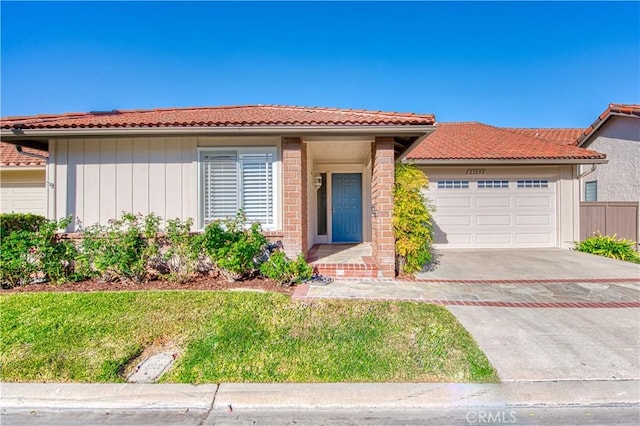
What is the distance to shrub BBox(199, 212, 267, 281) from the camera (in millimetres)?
6031

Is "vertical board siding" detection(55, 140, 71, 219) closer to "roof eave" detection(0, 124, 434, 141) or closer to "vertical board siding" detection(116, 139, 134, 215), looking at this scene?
"roof eave" detection(0, 124, 434, 141)

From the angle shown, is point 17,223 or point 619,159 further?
point 619,159

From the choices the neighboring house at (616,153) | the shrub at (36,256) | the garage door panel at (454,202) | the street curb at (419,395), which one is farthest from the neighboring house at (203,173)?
the neighboring house at (616,153)

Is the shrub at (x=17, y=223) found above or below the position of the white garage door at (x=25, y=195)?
below

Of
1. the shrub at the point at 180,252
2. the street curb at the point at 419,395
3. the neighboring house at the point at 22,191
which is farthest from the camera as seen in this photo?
the neighboring house at the point at 22,191

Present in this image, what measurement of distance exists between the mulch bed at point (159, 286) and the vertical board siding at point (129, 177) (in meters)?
1.50

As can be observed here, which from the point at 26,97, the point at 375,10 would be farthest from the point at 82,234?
the point at 375,10

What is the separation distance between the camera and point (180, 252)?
6312 mm

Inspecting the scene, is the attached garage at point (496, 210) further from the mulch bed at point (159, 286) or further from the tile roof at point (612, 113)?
the mulch bed at point (159, 286)

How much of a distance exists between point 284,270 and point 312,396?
3.34 meters

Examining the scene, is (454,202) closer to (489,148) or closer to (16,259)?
(489,148)

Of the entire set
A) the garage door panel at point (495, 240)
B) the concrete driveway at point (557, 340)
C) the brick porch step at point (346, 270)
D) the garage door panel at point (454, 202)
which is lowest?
the concrete driveway at point (557, 340)

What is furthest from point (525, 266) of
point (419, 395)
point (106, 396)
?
point (106, 396)

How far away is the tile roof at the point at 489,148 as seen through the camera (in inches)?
415
